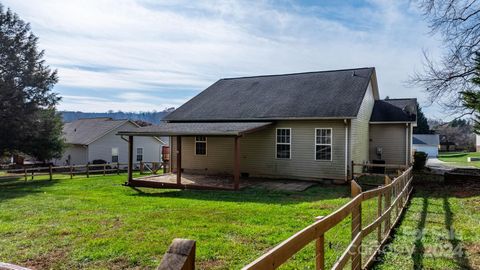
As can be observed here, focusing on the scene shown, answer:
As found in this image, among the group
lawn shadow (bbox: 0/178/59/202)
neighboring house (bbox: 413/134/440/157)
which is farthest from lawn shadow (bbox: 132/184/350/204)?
neighboring house (bbox: 413/134/440/157)

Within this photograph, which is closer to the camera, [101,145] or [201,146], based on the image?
[201,146]

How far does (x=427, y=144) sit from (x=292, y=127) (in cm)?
4905

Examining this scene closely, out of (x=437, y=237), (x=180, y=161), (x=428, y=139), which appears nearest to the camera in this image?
(x=437, y=237)

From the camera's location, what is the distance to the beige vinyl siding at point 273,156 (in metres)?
15.6

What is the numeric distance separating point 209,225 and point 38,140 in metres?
21.7

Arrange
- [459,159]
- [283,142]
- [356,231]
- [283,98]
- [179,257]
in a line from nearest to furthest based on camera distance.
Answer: [179,257]
[356,231]
[283,142]
[283,98]
[459,159]

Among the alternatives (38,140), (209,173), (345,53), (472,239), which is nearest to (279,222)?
(472,239)

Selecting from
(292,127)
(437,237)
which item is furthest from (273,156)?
(437,237)

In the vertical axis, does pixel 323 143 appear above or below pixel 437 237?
above

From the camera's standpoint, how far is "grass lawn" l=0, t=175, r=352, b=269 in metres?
5.28

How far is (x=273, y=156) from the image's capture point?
16906mm

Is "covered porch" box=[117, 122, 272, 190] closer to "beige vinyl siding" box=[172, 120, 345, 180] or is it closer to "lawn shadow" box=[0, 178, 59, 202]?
"beige vinyl siding" box=[172, 120, 345, 180]

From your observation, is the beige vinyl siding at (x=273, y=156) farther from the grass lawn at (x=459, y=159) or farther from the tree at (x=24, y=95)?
the grass lawn at (x=459, y=159)

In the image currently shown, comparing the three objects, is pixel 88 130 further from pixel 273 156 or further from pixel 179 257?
pixel 179 257
